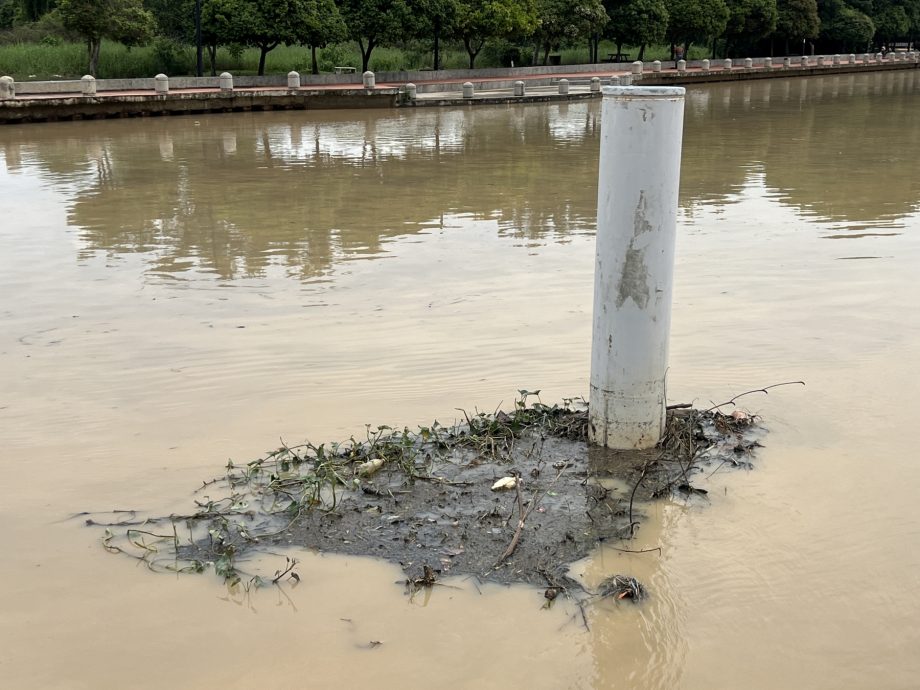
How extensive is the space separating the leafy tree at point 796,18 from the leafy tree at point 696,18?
285 inches

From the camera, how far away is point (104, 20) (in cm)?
3139

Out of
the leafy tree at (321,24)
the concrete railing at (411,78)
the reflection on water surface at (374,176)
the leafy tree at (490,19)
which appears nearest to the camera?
the reflection on water surface at (374,176)

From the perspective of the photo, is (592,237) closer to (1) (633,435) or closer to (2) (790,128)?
(1) (633,435)

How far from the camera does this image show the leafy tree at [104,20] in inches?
1216

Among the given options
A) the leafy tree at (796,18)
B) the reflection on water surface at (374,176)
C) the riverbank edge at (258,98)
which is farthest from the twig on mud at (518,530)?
the leafy tree at (796,18)

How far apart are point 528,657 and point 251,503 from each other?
1507 mm

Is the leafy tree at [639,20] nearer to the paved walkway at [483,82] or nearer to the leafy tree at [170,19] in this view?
the paved walkway at [483,82]

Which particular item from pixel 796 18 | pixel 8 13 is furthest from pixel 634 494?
pixel 796 18

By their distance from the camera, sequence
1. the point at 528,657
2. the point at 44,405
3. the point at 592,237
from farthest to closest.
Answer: the point at 592,237 < the point at 44,405 < the point at 528,657

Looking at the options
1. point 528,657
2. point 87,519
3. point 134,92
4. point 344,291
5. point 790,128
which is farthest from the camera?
point 134,92

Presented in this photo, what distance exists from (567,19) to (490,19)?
229 inches

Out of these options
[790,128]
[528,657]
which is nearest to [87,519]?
[528,657]

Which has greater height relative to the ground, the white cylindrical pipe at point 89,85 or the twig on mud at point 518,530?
the white cylindrical pipe at point 89,85

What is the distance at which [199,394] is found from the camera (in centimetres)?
598
